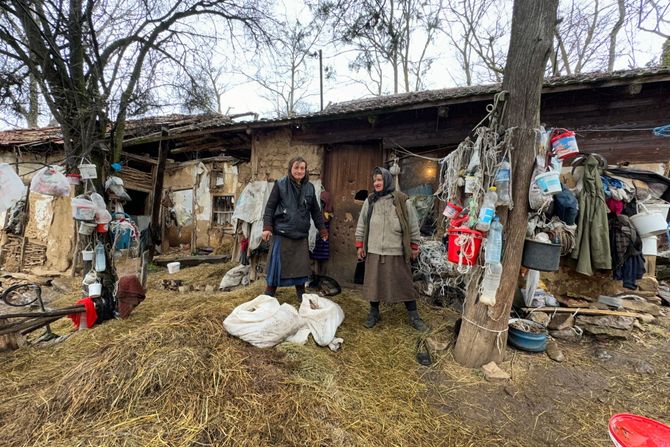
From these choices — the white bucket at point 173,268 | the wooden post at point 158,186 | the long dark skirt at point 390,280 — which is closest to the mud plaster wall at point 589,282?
the long dark skirt at point 390,280

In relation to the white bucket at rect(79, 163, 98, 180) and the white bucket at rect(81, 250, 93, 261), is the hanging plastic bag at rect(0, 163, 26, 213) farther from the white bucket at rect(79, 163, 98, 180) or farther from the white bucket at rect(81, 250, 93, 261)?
the white bucket at rect(81, 250, 93, 261)

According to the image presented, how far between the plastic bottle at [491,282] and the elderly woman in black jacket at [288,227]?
77.9 inches

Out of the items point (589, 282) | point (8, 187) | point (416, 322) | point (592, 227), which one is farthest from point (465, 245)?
point (8, 187)

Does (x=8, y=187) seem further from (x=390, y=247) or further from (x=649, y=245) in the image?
(x=649, y=245)

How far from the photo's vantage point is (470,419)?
6.54ft

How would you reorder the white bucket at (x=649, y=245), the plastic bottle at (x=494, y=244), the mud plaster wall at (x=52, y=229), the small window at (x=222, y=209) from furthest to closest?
1. the small window at (x=222, y=209)
2. the mud plaster wall at (x=52, y=229)
3. the white bucket at (x=649, y=245)
4. the plastic bottle at (x=494, y=244)

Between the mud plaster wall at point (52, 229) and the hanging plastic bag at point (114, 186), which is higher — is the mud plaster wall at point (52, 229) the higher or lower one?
the lower one

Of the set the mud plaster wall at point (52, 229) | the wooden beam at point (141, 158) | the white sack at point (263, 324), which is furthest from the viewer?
the wooden beam at point (141, 158)

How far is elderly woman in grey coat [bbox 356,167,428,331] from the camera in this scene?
308 cm

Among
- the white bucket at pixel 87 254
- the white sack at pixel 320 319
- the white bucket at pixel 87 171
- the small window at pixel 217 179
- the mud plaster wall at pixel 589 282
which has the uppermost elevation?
the small window at pixel 217 179

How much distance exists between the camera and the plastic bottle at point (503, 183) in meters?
2.29

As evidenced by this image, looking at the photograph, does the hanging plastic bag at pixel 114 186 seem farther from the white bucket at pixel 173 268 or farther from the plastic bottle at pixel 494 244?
the plastic bottle at pixel 494 244

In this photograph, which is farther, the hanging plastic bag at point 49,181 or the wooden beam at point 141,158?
the wooden beam at point 141,158

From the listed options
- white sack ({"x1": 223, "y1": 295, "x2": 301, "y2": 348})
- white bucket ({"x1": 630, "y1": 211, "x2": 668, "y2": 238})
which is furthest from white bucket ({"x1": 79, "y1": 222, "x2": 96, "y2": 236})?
white bucket ({"x1": 630, "y1": 211, "x2": 668, "y2": 238})
